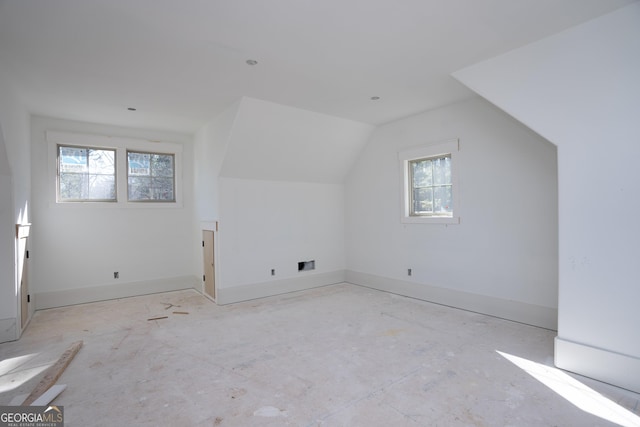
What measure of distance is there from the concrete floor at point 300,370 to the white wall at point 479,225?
367 millimetres

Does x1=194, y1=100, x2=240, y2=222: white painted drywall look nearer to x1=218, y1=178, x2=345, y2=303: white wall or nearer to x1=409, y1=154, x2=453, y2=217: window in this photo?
x1=218, y1=178, x2=345, y2=303: white wall

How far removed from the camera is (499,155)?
4.00 meters

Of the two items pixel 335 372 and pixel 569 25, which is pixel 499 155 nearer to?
pixel 569 25

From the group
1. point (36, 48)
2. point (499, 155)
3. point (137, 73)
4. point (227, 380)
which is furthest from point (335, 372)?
point (36, 48)

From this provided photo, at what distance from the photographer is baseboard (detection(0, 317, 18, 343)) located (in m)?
3.44

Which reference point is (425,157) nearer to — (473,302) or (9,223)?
(473,302)

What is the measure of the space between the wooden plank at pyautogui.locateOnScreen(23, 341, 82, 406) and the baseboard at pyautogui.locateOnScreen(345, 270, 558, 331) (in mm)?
4115

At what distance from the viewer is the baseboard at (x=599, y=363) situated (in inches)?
94.7

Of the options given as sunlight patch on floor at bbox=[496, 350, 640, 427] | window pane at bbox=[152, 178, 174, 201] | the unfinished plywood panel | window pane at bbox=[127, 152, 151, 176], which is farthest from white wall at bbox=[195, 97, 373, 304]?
sunlight patch on floor at bbox=[496, 350, 640, 427]

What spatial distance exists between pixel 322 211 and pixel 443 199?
2.19 metres

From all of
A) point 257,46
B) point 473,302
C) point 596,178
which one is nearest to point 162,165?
point 257,46

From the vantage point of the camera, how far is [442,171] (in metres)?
4.70

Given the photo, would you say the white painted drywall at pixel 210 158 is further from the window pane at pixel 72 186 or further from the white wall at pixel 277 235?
the window pane at pixel 72 186

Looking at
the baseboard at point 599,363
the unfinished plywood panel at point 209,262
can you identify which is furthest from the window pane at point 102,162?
the baseboard at point 599,363
